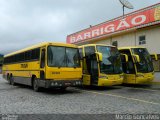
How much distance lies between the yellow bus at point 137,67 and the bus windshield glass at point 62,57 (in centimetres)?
452

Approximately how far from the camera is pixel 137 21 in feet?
75.4

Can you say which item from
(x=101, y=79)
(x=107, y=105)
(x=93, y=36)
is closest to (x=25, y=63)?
(x=101, y=79)

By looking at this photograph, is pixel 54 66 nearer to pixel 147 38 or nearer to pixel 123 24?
pixel 147 38

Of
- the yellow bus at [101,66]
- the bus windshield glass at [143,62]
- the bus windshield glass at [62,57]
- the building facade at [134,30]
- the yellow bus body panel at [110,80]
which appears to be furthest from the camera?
the building facade at [134,30]

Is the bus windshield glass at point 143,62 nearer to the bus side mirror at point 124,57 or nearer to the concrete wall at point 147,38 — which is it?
the bus side mirror at point 124,57

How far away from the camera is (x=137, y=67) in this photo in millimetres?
17844

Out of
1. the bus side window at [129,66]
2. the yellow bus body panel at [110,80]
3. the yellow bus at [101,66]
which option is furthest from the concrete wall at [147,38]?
the yellow bus body panel at [110,80]

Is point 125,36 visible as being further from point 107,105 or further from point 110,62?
point 107,105

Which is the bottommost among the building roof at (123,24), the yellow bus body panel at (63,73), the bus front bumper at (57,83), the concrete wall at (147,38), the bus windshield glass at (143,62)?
the bus front bumper at (57,83)

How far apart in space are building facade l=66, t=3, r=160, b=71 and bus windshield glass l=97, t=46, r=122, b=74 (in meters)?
5.84

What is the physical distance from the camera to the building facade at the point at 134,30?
2144cm

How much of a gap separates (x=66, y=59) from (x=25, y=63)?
4.46 metres

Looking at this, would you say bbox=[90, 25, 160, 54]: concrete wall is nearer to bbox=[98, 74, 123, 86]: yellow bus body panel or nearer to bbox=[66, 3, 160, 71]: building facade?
bbox=[66, 3, 160, 71]: building facade

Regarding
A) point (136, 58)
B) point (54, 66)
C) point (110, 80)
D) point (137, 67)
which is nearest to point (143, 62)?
point (137, 67)
